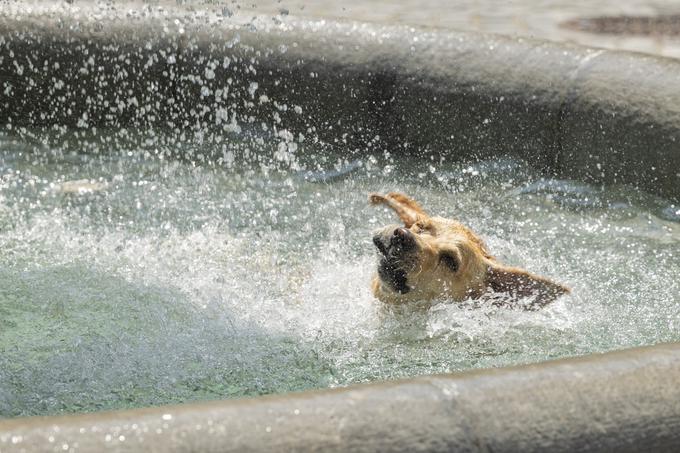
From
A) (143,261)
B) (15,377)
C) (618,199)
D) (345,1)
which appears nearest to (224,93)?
(143,261)

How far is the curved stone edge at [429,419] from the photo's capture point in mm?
2688

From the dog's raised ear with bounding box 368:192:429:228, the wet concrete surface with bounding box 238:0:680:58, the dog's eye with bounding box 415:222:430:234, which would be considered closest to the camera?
the dog's eye with bounding box 415:222:430:234

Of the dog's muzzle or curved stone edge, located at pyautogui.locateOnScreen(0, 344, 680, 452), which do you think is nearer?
curved stone edge, located at pyautogui.locateOnScreen(0, 344, 680, 452)

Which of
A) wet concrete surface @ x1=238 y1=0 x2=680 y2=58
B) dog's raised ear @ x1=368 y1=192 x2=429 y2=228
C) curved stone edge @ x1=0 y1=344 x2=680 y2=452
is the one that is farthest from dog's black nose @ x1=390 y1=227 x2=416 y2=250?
wet concrete surface @ x1=238 y1=0 x2=680 y2=58

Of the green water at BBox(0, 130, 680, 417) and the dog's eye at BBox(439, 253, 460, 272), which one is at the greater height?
the dog's eye at BBox(439, 253, 460, 272)

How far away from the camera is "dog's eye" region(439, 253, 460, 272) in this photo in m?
4.51

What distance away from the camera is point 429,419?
281 centimetres

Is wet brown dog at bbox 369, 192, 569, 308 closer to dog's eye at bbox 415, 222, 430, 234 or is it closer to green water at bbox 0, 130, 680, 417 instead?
dog's eye at bbox 415, 222, 430, 234

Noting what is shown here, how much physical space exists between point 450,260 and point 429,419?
70.2 inches

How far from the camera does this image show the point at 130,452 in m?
2.64

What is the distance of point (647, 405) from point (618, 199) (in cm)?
356

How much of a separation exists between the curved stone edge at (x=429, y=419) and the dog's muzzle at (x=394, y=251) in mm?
1366

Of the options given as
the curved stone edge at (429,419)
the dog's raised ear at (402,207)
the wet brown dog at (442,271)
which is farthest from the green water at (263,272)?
the curved stone edge at (429,419)

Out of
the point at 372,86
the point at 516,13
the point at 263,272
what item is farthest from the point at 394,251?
the point at 516,13
